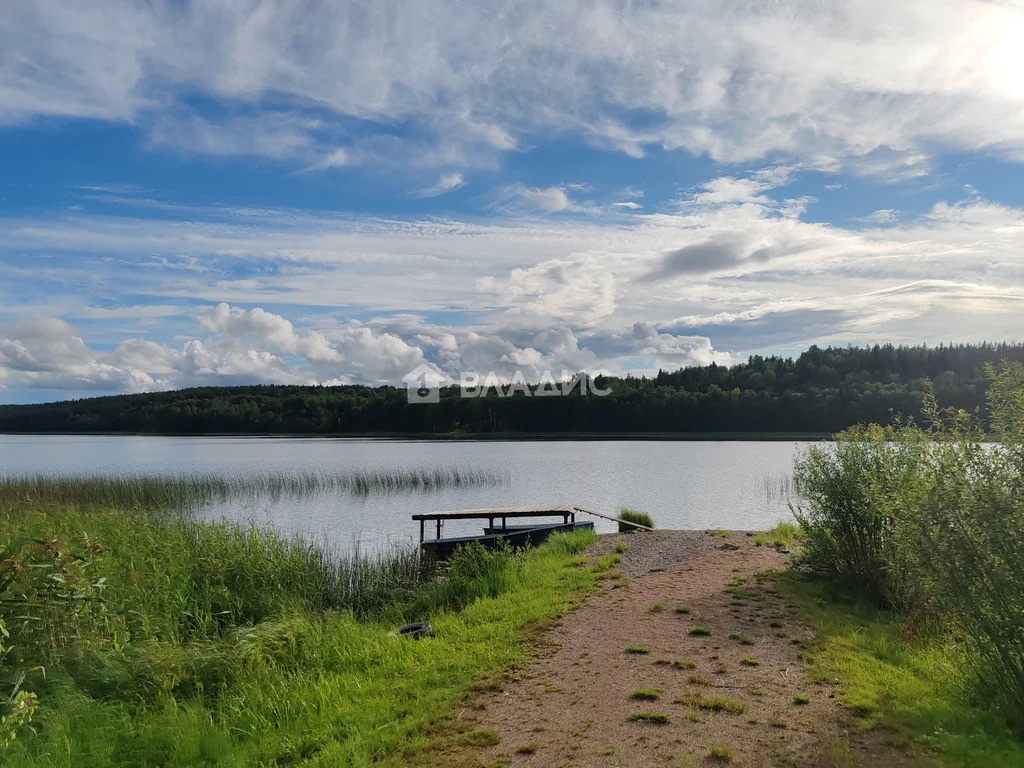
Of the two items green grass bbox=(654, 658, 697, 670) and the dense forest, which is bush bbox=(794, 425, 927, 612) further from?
the dense forest

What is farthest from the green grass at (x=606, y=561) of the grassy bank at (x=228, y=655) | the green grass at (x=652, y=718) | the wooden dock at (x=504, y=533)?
the green grass at (x=652, y=718)

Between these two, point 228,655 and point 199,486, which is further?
point 199,486

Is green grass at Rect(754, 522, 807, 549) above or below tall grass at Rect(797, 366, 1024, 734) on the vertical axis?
below

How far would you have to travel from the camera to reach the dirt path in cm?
450

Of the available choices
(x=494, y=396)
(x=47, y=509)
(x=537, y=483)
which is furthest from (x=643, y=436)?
(x=47, y=509)

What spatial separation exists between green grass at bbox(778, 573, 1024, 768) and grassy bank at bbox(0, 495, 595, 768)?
2833 mm

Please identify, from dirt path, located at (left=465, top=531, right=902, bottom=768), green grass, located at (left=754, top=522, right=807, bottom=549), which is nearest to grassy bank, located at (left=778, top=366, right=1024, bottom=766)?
dirt path, located at (left=465, top=531, right=902, bottom=768)

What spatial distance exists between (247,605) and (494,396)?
81.8 metres

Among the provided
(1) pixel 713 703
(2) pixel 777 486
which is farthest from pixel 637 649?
(2) pixel 777 486

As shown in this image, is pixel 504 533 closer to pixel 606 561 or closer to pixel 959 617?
pixel 606 561

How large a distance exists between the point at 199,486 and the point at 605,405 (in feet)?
211

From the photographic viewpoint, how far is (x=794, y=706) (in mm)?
5152

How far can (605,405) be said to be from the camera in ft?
279

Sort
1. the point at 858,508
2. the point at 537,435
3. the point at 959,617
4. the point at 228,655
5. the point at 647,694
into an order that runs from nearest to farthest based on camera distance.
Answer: the point at 959,617, the point at 647,694, the point at 228,655, the point at 858,508, the point at 537,435
